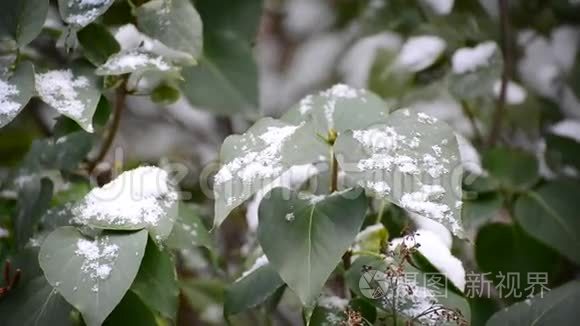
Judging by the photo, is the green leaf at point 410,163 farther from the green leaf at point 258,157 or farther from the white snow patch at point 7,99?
the white snow patch at point 7,99

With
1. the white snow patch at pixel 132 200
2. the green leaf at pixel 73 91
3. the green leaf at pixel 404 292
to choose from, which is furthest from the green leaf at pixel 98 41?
the green leaf at pixel 404 292

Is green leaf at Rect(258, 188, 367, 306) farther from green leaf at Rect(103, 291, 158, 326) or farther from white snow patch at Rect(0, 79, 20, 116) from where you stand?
white snow patch at Rect(0, 79, 20, 116)

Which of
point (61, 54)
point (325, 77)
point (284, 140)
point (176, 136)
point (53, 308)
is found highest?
point (284, 140)

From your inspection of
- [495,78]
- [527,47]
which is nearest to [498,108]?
[495,78]

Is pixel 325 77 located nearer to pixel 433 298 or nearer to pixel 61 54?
pixel 61 54

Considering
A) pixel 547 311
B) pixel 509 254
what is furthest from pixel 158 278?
pixel 509 254

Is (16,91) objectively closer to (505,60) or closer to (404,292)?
(404,292)
